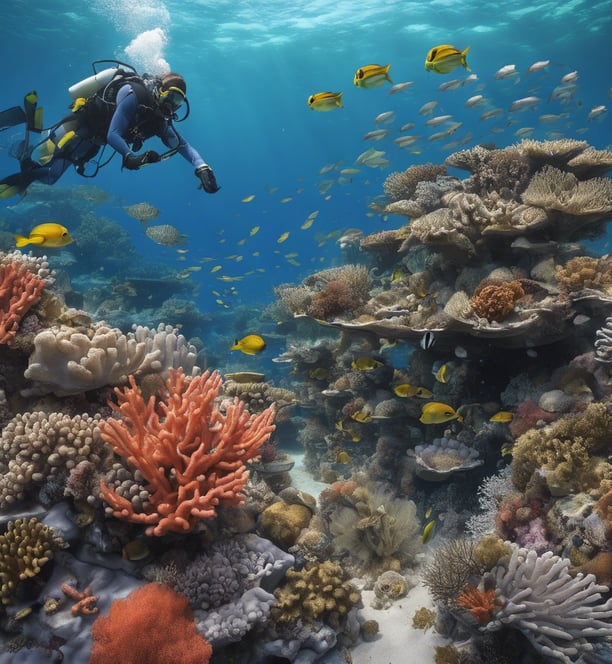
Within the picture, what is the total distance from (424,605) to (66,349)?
4.36 m

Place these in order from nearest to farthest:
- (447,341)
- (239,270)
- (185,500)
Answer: (185,500) < (447,341) < (239,270)


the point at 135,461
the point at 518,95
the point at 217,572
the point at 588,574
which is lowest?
the point at 518,95

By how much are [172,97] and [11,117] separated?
11.9 feet

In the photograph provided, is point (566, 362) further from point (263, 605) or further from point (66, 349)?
point (66, 349)

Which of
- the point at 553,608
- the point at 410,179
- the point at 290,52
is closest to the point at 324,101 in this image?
the point at 410,179

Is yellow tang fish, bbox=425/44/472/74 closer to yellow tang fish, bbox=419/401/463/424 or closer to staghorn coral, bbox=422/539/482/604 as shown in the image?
yellow tang fish, bbox=419/401/463/424

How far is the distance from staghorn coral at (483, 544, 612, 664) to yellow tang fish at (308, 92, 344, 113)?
6.71 metres

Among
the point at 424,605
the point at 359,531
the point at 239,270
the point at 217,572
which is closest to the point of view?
the point at 217,572

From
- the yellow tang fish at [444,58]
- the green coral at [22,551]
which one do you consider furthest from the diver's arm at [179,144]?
the green coral at [22,551]

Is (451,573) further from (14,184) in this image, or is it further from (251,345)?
(14,184)

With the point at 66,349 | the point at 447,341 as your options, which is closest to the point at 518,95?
the point at 447,341

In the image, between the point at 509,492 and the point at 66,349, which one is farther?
the point at 509,492

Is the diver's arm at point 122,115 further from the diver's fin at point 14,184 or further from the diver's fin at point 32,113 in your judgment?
the diver's fin at point 32,113

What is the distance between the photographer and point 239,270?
10256 cm
